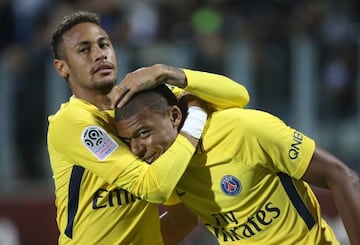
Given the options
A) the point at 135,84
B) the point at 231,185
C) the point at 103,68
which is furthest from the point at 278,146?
the point at 103,68

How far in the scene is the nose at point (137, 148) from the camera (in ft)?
18.8

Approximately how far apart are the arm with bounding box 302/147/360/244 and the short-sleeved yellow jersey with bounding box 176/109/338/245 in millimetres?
59

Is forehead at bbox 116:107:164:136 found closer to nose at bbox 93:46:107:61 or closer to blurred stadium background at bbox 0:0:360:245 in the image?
nose at bbox 93:46:107:61

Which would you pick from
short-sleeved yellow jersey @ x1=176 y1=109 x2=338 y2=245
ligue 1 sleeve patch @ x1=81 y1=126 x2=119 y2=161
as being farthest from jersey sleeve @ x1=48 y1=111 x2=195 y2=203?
short-sleeved yellow jersey @ x1=176 y1=109 x2=338 y2=245

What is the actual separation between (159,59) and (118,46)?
49 cm

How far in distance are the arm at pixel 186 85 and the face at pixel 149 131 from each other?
4.9 inches

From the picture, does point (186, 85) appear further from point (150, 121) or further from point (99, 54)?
point (99, 54)

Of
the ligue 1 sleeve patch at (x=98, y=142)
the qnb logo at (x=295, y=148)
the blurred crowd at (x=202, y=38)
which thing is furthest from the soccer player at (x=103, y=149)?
the blurred crowd at (x=202, y=38)

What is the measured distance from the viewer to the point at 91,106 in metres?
6.00

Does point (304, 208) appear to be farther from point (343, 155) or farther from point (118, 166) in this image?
point (343, 155)

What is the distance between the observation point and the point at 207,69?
34.7 ft

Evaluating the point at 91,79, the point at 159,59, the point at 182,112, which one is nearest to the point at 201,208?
the point at 182,112

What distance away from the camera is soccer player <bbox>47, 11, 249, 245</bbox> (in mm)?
5621

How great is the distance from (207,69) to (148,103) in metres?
5.00
